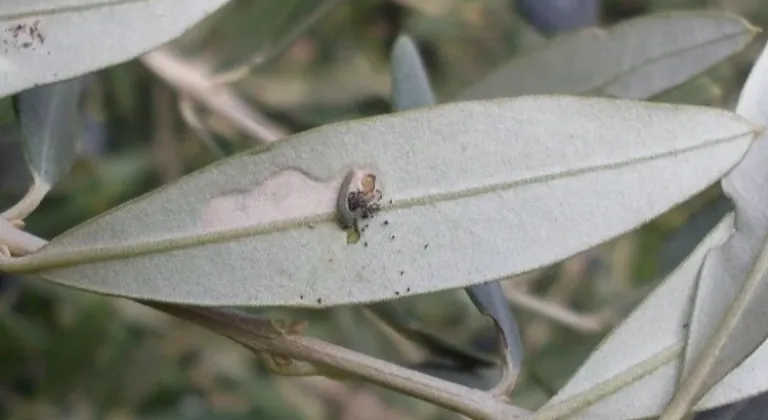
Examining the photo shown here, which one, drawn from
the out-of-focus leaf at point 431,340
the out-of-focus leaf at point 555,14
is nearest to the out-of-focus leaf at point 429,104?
the out-of-focus leaf at point 431,340

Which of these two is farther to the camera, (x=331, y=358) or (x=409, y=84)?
(x=409, y=84)

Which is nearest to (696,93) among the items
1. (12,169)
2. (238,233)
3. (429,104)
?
(429,104)

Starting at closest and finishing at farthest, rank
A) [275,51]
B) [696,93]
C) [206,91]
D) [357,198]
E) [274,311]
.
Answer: [357,198]
[696,93]
[275,51]
[206,91]
[274,311]

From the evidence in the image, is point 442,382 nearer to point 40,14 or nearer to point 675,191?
point 675,191

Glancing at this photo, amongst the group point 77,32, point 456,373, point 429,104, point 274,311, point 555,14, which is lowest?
point 274,311

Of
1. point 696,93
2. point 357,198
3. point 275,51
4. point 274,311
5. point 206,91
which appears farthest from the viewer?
point 274,311

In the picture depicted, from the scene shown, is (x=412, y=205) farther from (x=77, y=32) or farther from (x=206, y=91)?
(x=206, y=91)
